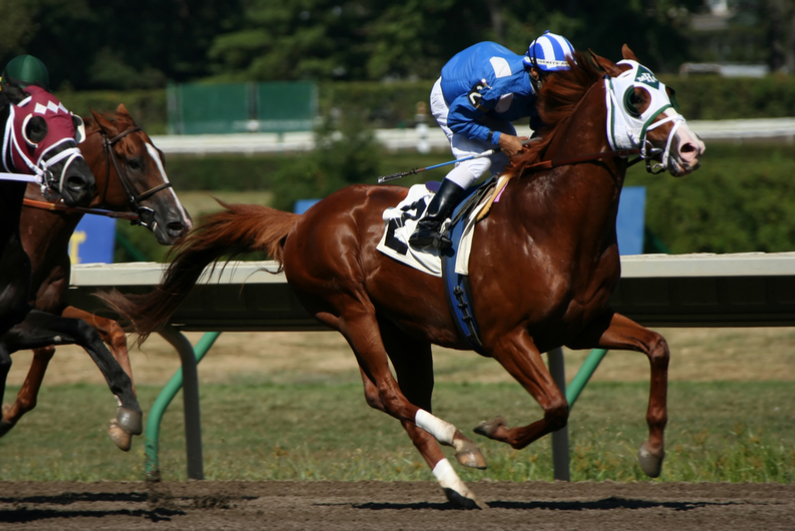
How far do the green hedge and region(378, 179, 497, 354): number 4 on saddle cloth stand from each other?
83.6 feet

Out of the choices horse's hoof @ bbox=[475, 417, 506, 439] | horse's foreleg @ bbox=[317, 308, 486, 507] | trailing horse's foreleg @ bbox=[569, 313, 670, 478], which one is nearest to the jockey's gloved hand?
trailing horse's foreleg @ bbox=[569, 313, 670, 478]

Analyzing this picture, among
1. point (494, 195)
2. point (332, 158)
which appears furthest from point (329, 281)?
point (332, 158)

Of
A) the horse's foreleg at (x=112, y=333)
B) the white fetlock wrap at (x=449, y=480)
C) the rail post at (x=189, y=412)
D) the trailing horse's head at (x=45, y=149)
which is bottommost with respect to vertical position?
Answer: the rail post at (x=189, y=412)

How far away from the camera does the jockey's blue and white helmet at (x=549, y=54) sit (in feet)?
13.6

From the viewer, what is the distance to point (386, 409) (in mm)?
4477

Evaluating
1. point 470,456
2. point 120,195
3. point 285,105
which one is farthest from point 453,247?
point 285,105

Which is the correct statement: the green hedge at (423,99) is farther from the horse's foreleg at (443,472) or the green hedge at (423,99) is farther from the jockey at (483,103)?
the horse's foreleg at (443,472)

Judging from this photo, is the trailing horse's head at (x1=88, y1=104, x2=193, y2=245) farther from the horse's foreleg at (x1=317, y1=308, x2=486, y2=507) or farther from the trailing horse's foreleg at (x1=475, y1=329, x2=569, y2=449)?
the trailing horse's foreleg at (x1=475, y1=329, x2=569, y2=449)

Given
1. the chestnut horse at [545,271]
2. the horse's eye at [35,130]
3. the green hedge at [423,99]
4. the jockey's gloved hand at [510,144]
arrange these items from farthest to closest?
the green hedge at [423,99] → the jockey's gloved hand at [510,144] → the horse's eye at [35,130] → the chestnut horse at [545,271]

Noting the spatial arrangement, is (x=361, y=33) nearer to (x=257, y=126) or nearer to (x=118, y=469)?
(x=257, y=126)

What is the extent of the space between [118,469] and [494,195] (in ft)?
11.1

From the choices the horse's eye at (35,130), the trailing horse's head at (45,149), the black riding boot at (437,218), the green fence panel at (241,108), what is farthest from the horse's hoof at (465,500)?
the green fence panel at (241,108)

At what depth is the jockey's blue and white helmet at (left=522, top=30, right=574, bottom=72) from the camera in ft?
13.6

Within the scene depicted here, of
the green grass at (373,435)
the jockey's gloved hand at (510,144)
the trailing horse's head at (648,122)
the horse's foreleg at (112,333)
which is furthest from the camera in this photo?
the green grass at (373,435)
